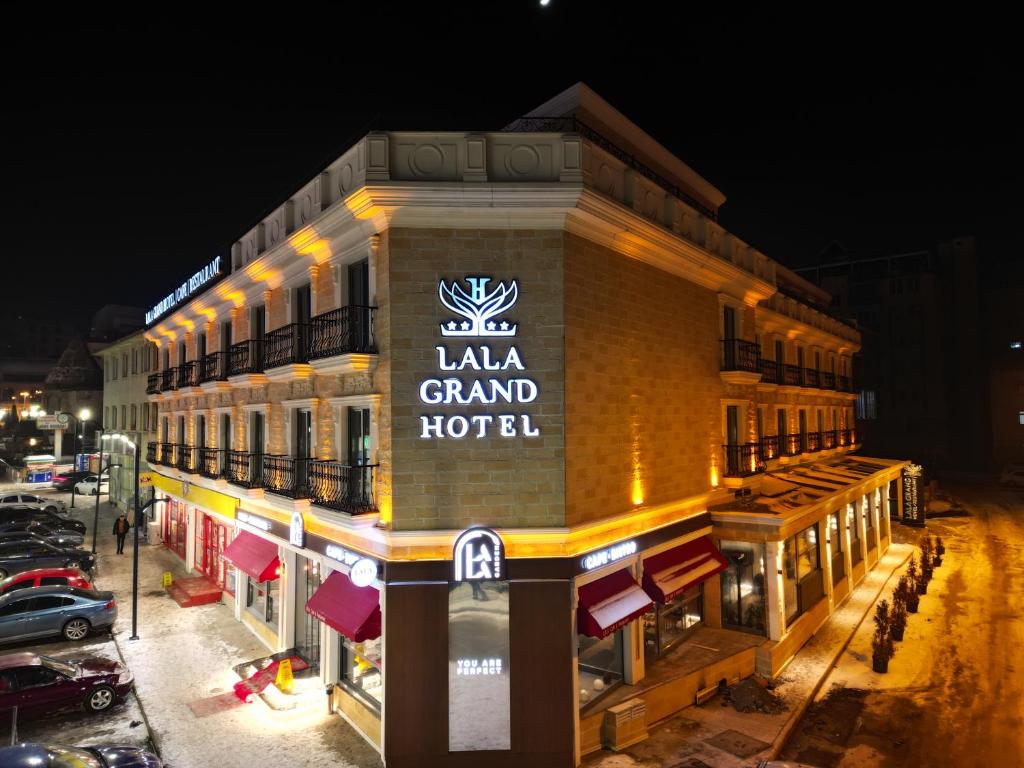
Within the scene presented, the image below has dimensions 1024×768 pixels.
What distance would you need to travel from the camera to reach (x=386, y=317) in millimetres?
11922

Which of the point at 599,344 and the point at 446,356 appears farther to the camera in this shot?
the point at 599,344

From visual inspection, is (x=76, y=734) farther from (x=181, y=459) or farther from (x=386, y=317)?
(x=181, y=459)

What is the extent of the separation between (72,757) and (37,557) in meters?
19.8

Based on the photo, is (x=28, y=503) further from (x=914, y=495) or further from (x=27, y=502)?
(x=914, y=495)

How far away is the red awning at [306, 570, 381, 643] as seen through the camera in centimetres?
1184

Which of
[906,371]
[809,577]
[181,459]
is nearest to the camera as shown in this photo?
[809,577]

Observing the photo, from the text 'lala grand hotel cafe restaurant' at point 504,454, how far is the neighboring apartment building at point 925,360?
4579 cm

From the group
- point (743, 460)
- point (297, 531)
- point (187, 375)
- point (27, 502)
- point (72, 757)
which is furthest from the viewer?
point (27, 502)

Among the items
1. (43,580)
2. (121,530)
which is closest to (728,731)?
(43,580)

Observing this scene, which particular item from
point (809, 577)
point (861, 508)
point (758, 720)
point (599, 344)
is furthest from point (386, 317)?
point (861, 508)

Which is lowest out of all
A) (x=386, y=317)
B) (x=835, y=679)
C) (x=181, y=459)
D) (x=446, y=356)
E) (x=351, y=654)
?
(x=835, y=679)

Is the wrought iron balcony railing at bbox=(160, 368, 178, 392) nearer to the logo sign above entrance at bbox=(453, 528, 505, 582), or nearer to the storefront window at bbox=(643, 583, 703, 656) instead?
the logo sign above entrance at bbox=(453, 528, 505, 582)

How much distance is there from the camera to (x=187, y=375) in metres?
24.9

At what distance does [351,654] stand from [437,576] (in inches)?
168
